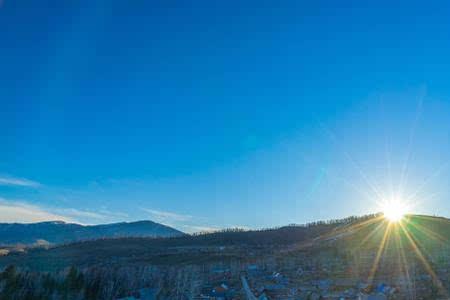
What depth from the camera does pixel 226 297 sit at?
1961 cm

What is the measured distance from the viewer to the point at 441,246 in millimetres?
29172

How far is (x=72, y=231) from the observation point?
164 m

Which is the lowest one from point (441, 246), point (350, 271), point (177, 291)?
point (177, 291)

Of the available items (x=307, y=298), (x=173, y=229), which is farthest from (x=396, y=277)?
(x=173, y=229)

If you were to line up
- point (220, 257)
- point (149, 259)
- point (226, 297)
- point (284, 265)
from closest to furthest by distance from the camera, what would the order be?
point (226, 297) → point (284, 265) → point (220, 257) → point (149, 259)

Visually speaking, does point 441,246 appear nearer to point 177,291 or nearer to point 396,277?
point 396,277

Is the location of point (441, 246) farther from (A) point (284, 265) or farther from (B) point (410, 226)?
(A) point (284, 265)

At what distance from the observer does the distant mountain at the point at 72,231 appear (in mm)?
155625

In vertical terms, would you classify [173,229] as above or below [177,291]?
above

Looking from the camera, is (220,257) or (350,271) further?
(220,257)

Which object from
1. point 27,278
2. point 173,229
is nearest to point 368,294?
point 27,278

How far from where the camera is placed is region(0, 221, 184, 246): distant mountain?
156 metres

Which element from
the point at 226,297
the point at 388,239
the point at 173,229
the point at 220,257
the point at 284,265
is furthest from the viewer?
the point at 173,229

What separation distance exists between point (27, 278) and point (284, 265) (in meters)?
18.4
